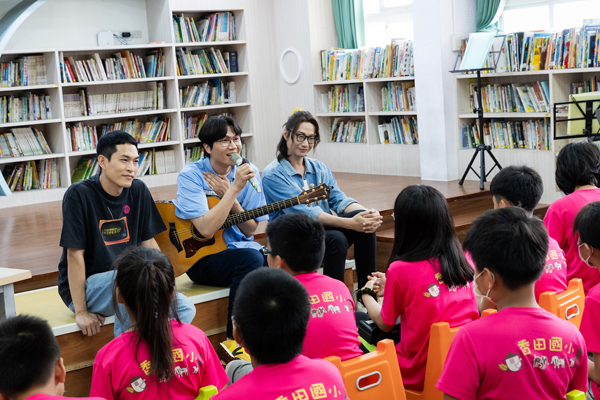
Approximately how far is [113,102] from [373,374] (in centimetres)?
517

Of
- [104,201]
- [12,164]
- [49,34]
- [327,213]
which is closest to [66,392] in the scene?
[104,201]

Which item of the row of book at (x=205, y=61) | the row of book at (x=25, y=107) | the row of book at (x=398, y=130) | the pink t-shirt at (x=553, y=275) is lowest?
the pink t-shirt at (x=553, y=275)

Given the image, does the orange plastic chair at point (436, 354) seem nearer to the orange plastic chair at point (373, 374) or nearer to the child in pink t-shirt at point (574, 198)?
the orange plastic chair at point (373, 374)

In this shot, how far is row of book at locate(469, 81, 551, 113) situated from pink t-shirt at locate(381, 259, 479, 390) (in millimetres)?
3320

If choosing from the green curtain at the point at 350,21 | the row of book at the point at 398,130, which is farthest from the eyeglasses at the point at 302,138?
the green curtain at the point at 350,21

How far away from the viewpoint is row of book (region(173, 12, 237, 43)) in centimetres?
635

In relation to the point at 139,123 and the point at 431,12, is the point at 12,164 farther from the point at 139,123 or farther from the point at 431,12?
the point at 431,12

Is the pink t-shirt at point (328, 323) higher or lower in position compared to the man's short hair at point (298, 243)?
lower

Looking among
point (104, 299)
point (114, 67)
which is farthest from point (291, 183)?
point (114, 67)

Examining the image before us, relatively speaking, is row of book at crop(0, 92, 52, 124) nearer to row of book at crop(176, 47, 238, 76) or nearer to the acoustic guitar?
row of book at crop(176, 47, 238, 76)

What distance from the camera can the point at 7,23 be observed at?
A: 539 cm

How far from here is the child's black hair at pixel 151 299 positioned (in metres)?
1.62

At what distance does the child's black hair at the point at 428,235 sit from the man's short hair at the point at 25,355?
108 centimetres

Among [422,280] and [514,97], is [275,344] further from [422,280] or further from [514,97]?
[514,97]
